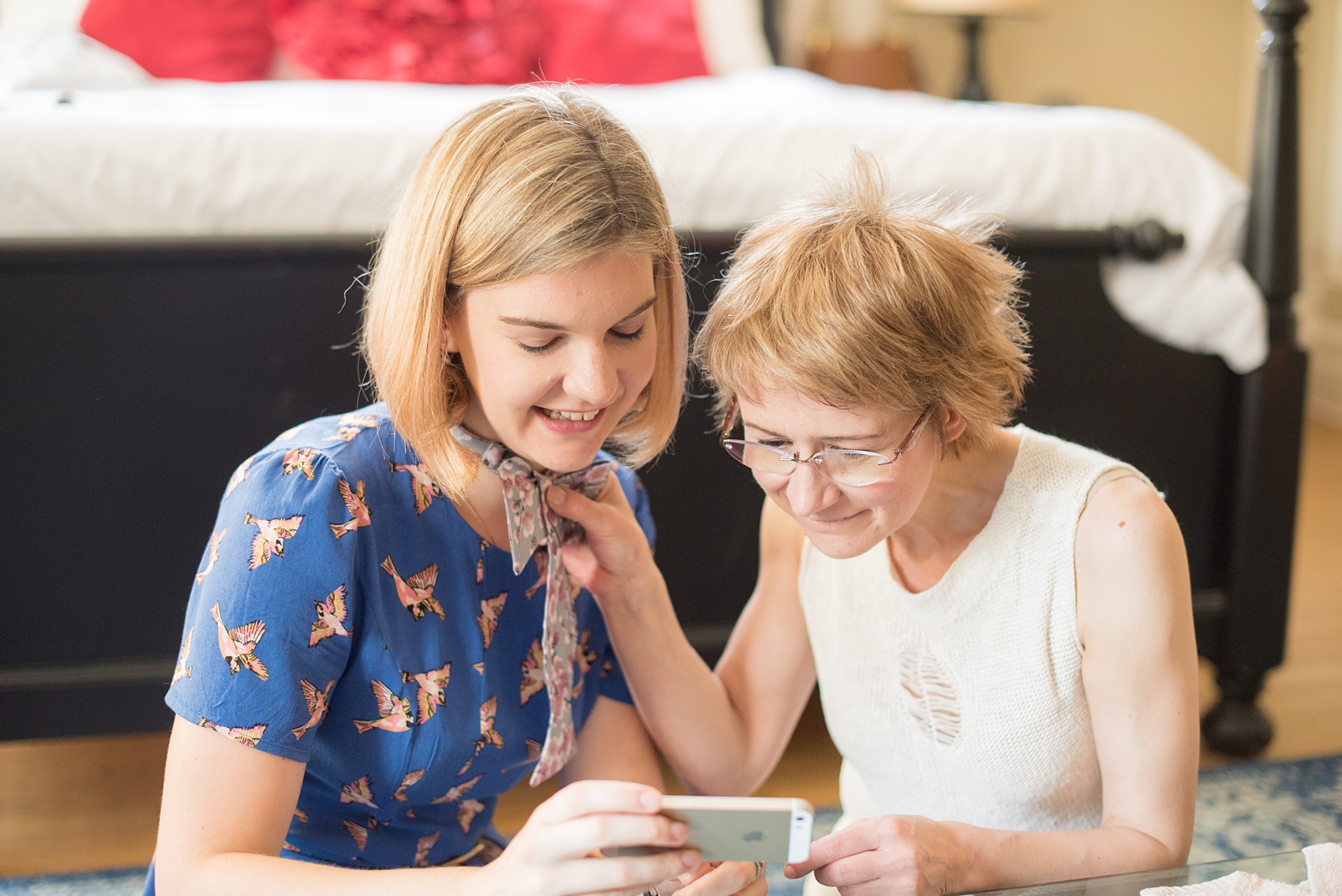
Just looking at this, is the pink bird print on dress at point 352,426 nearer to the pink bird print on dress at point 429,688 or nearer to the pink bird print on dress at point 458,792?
the pink bird print on dress at point 429,688

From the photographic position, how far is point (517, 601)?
44.1 inches

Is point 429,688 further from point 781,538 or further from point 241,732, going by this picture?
point 781,538

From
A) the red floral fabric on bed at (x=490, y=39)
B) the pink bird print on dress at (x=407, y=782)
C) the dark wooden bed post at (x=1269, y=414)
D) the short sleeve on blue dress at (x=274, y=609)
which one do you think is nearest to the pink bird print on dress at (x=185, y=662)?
the short sleeve on blue dress at (x=274, y=609)

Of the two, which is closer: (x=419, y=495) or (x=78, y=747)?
(x=419, y=495)

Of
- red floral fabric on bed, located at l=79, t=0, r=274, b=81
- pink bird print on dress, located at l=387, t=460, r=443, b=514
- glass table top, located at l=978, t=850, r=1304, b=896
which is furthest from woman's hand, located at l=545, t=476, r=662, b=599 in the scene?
red floral fabric on bed, located at l=79, t=0, r=274, b=81

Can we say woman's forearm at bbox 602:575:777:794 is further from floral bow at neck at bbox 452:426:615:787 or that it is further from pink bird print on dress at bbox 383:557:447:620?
pink bird print on dress at bbox 383:557:447:620

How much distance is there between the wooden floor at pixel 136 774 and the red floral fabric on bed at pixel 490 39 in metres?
1.48

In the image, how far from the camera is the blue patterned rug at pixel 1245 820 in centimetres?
177

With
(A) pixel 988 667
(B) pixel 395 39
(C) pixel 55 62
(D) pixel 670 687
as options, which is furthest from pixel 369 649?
(B) pixel 395 39

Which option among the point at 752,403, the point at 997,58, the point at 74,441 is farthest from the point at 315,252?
the point at 997,58

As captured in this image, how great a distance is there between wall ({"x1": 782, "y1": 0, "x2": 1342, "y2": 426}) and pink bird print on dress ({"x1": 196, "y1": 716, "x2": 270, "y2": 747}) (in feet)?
11.9

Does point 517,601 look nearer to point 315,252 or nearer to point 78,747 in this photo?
point 315,252

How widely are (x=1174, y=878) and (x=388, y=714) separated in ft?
1.93

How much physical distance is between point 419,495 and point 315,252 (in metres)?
0.80
